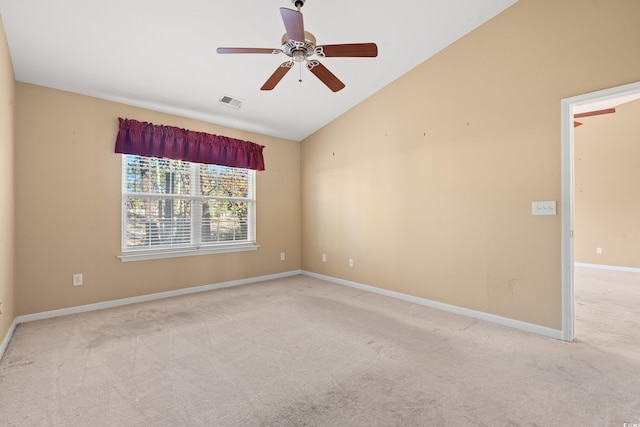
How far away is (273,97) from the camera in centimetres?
394

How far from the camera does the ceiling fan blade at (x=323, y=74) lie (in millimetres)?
2406

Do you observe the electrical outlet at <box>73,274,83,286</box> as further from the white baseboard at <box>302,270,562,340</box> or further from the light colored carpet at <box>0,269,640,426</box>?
the white baseboard at <box>302,270,562,340</box>

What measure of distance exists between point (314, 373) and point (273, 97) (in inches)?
134

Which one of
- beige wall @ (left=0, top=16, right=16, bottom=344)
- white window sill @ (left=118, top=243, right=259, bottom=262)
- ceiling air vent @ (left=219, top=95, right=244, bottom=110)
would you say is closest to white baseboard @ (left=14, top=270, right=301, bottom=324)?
beige wall @ (left=0, top=16, right=16, bottom=344)

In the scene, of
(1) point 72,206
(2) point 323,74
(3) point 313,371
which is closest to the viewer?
(3) point 313,371

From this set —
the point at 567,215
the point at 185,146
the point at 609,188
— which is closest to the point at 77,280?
the point at 185,146

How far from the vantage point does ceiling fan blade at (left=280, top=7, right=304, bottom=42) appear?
1.78 metres

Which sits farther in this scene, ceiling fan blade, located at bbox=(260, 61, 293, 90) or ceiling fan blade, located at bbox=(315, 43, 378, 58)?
ceiling fan blade, located at bbox=(260, 61, 293, 90)

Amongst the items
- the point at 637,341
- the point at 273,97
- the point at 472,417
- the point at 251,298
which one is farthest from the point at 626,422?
→ the point at 273,97

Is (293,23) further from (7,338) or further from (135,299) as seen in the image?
(135,299)

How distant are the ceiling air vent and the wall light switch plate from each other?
12.1ft

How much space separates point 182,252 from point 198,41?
9.00 feet

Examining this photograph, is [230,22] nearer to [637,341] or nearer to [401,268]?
[401,268]

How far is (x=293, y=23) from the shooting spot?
6.16 ft
